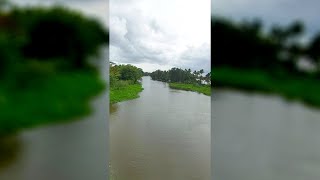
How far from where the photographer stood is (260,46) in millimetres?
1948

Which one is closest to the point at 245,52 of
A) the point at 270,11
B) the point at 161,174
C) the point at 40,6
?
the point at 270,11

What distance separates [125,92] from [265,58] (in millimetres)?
853

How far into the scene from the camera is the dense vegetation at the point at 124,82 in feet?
7.30

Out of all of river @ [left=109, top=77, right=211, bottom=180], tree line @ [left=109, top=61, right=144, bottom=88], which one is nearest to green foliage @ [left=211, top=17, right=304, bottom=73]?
river @ [left=109, top=77, right=211, bottom=180]

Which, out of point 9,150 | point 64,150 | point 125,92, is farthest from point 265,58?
point 9,150

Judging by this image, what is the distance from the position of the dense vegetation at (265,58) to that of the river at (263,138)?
0.21 ft

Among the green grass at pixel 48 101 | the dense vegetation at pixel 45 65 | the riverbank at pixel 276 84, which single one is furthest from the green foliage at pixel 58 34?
the riverbank at pixel 276 84

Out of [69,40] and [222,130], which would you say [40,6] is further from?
[222,130]

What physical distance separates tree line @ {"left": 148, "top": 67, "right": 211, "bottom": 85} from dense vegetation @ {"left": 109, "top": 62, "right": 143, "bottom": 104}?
115 millimetres

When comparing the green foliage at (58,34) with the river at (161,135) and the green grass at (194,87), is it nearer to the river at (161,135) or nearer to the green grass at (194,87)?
the river at (161,135)

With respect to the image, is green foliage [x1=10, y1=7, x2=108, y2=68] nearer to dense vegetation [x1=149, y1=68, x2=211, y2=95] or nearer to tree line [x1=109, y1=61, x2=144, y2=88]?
tree line [x1=109, y1=61, x2=144, y2=88]

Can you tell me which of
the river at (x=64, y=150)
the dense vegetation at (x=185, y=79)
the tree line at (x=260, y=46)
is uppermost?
the tree line at (x=260, y=46)

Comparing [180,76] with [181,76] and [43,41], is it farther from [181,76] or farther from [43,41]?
Result: [43,41]

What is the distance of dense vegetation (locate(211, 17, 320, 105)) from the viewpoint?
1.85m
